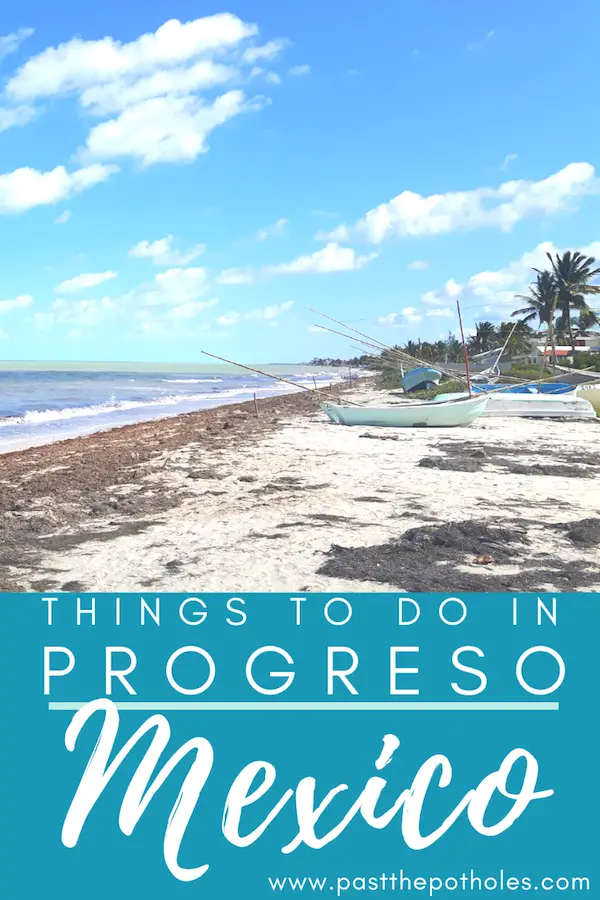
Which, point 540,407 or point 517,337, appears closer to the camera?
point 540,407

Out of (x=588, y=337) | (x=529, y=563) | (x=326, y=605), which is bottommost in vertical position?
(x=529, y=563)

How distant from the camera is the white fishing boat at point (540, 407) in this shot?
27.7 metres

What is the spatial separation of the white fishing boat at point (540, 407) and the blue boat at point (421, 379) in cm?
1418

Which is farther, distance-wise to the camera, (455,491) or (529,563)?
(455,491)

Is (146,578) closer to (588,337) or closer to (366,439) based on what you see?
(366,439)

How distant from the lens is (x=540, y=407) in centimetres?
2789

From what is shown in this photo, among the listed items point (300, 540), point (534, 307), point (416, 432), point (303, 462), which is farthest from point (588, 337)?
point (300, 540)

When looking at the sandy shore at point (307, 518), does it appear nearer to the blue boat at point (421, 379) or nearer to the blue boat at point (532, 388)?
the blue boat at point (532, 388)

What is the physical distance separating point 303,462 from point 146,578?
827 cm

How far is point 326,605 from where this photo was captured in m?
4.18

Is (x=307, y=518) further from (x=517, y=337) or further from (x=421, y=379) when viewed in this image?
(x=517, y=337)

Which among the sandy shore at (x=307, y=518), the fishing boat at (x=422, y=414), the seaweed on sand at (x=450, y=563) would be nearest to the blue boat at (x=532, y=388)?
the fishing boat at (x=422, y=414)

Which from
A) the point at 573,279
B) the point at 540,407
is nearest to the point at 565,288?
the point at 573,279

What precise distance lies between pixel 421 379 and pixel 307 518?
1343 inches
